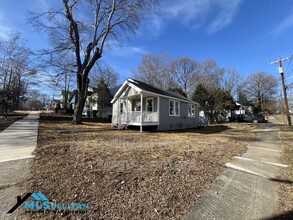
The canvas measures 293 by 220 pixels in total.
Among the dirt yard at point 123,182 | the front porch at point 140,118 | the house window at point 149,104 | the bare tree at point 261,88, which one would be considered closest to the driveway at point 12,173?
the dirt yard at point 123,182

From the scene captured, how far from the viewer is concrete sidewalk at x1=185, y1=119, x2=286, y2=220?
2545mm

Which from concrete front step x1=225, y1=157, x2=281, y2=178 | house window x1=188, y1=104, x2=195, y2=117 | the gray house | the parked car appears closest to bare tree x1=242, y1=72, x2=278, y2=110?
the parked car

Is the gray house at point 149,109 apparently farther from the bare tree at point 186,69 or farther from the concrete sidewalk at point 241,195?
the bare tree at point 186,69

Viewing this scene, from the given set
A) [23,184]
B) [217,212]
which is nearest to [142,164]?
[217,212]

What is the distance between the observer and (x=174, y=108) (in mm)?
15859

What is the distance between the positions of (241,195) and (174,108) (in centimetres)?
1289

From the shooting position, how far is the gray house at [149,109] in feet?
42.9

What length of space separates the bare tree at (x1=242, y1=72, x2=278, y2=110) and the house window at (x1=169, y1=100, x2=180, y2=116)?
4143cm

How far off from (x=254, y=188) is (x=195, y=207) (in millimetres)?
1616

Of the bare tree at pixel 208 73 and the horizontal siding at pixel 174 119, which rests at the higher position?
the bare tree at pixel 208 73

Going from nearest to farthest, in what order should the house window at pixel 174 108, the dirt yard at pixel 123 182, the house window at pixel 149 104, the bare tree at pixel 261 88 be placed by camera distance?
the dirt yard at pixel 123 182 → the house window at pixel 149 104 → the house window at pixel 174 108 → the bare tree at pixel 261 88

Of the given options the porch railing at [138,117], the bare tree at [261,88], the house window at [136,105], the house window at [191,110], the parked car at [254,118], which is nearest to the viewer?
the porch railing at [138,117]

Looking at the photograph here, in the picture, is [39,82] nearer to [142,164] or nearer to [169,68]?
[169,68]

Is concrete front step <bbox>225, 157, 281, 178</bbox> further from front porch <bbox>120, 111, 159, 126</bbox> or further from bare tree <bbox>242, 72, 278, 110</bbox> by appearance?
bare tree <bbox>242, 72, 278, 110</bbox>
